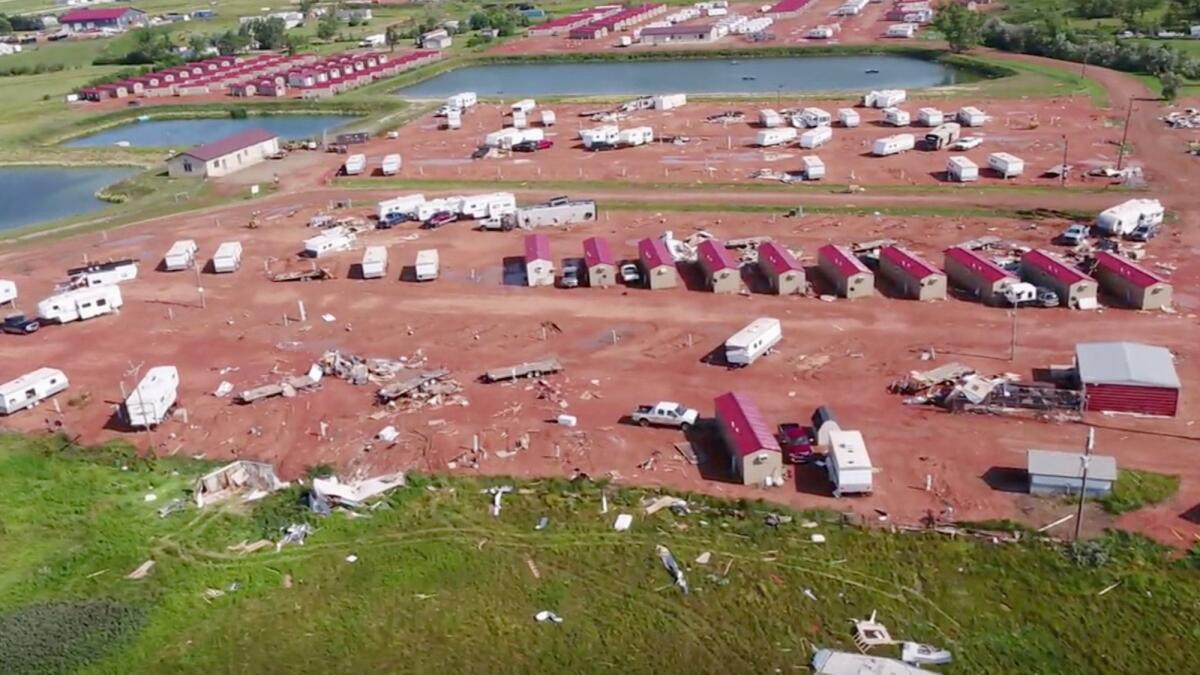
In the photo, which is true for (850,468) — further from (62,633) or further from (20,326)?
(20,326)

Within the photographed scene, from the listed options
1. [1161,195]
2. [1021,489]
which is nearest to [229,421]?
[1021,489]

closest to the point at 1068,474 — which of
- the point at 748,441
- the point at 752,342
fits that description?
the point at 748,441

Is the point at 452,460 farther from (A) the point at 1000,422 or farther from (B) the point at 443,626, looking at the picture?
(A) the point at 1000,422

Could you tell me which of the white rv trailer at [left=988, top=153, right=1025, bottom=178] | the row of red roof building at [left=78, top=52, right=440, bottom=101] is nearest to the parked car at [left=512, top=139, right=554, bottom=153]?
the white rv trailer at [left=988, top=153, right=1025, bottom=178]

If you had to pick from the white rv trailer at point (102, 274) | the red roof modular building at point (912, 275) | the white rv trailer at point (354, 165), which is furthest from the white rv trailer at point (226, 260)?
the red roof modular building at point (912, 275)

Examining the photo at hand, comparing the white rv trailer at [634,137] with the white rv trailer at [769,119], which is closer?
the white rv trailer at [634,137]

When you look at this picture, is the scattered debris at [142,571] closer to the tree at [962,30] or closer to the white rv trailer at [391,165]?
the white rv trailer at [391,165]

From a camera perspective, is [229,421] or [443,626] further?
[229,421]
